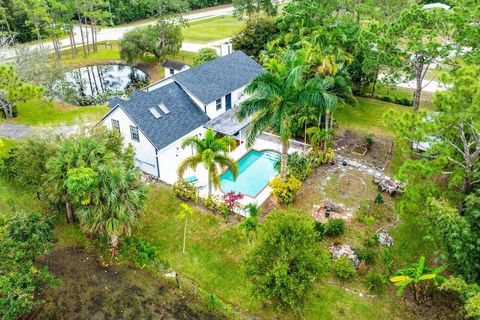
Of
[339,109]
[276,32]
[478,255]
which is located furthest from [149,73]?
[478,255]

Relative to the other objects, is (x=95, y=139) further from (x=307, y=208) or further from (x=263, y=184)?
(x=307, y=208)

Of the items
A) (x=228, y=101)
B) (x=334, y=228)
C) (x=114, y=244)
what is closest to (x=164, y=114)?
(x=228, y=101)

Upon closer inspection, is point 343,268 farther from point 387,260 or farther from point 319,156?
point 319,156

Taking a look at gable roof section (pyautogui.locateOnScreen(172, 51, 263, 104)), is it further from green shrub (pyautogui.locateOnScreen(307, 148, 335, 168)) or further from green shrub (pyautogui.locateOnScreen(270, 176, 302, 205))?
green shrub (pyautogui.locateOnScreen(270, 176, 302, 205))

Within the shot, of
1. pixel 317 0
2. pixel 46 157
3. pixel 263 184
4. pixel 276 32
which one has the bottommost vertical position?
pixel 263 184

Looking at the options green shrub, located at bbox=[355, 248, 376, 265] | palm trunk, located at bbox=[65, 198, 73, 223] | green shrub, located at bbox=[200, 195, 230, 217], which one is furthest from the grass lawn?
green shrub, located at bbox=[355, 248, 376, 265]

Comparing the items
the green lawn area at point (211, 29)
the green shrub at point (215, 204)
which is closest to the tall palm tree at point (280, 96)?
the green shrub at point (215, 204)

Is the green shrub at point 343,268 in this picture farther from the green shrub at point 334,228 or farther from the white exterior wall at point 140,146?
the white exterior wall at point 140,146
